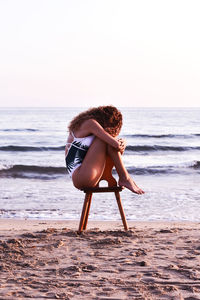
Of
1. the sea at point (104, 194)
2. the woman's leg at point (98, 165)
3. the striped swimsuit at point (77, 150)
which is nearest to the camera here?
the woman's leg at point (98, 165)

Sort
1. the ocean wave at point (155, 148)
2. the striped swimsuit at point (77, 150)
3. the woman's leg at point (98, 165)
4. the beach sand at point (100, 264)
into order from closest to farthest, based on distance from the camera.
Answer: the beach sand at point (100, 264), the woman's leg at point (98, 165), the striped swimsuit at point (77, 150), the ocean wave at point (155, 148)

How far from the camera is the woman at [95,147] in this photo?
495 cm

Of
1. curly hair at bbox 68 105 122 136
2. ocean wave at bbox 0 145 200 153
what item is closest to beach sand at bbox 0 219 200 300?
curly hair at bbox 68 105 122 136

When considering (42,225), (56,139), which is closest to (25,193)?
(42,225)

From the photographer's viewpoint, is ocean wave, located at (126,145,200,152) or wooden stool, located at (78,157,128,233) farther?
ocean wave, located at (126,145,200,152)

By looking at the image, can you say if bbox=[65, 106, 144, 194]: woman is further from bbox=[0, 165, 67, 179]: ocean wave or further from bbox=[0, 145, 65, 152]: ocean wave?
bbox=[0, 145, 65, 152]: ocean wave

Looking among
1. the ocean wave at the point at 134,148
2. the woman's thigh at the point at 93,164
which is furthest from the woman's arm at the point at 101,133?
the ocean wave at the point at 134,148

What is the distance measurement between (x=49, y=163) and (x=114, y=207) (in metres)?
9.13

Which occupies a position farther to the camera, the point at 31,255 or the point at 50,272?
the point at 31,255

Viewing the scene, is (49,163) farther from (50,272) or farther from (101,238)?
(50,272)

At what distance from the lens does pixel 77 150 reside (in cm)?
514

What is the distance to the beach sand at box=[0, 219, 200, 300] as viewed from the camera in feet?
11.0

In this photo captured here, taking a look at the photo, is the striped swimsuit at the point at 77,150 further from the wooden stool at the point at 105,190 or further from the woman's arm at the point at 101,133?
the wooden stool at the point at 105,190

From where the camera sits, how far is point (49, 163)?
16922 mm
